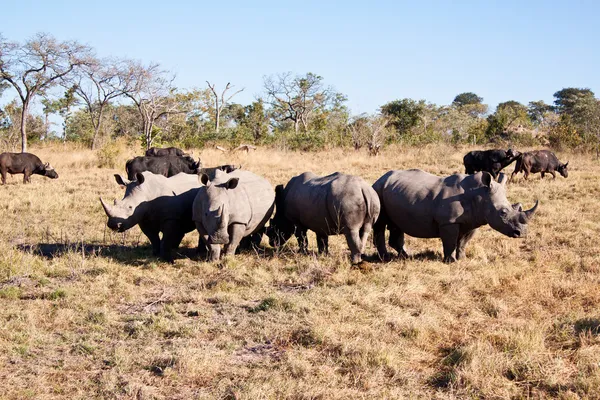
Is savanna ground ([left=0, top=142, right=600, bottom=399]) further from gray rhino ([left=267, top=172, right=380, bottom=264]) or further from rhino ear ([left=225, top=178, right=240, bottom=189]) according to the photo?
rhino ear ([left=225, top=178, right=240, bottom=189])

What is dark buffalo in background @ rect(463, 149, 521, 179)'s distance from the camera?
20047 mm

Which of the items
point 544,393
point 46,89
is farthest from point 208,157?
point 544,393

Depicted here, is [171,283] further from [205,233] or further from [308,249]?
[308,249]

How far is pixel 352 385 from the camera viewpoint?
489cm

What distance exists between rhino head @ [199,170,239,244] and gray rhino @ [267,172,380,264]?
1212 millimetres

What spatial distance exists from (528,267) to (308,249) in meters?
3.54

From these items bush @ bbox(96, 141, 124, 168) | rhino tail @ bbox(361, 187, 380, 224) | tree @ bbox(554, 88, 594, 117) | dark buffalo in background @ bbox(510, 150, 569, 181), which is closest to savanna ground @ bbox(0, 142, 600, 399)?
rhino tail @ bbox(361, 187, 380, 224)

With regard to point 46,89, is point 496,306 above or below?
below

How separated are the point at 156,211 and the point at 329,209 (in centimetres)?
274

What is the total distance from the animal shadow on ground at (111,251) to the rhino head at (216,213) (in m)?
0.98

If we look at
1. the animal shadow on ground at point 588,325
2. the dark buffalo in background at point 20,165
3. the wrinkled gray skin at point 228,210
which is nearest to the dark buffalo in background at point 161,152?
the dark buffalo in background at point 20,165

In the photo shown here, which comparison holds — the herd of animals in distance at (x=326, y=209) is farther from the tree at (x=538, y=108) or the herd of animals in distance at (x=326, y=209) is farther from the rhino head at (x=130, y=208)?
the tree at (x=538, y=108)

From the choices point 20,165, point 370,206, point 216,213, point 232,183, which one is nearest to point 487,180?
point 370,206

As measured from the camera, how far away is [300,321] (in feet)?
20.6
